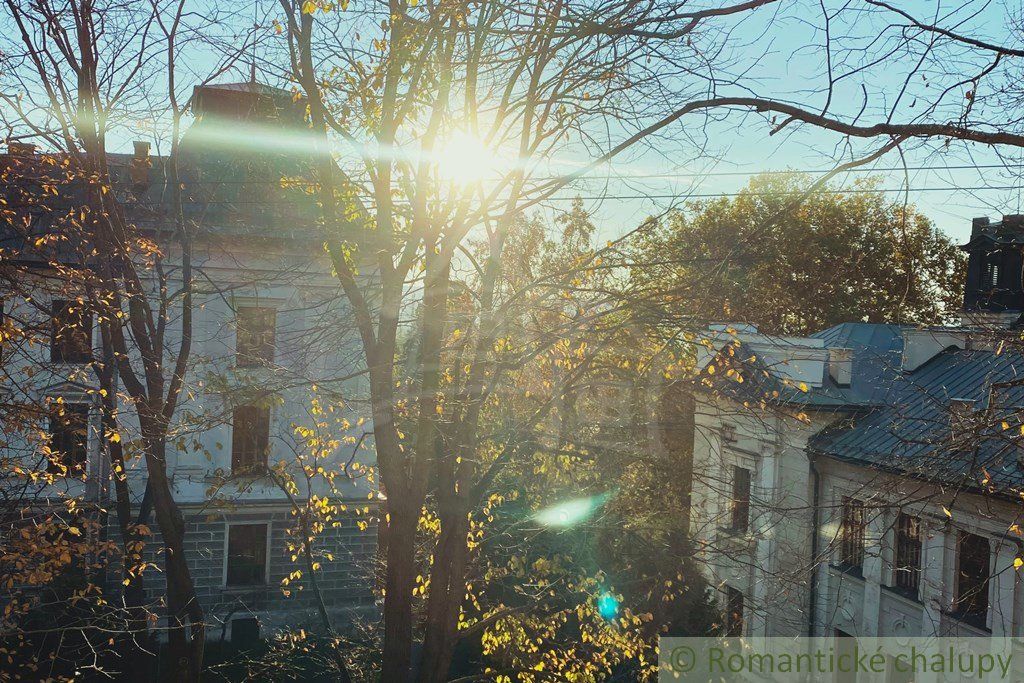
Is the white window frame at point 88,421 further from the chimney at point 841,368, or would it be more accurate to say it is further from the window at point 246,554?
the chimney at point 841,368

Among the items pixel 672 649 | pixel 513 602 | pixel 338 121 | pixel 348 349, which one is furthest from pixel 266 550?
pixel 338 121

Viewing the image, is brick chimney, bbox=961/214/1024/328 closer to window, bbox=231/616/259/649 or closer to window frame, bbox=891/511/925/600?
window frame, bbox=891/511/925/600

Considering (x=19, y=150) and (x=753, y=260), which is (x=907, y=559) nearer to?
(x=753, y=260)

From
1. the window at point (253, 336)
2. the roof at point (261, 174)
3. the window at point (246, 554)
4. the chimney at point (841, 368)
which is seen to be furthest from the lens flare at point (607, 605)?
the window at point (246, 554)

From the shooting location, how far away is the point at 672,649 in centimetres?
1247

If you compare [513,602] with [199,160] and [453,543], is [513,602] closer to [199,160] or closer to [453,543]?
[453,543]

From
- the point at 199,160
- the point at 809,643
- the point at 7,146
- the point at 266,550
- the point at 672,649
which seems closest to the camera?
the point at 7,146

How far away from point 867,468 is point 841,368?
27.0 ft

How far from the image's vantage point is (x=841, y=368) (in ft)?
58.3

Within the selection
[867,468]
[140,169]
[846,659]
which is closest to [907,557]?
[846,659]

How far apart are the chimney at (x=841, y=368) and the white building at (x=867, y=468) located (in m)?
0.03

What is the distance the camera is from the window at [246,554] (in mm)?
19938

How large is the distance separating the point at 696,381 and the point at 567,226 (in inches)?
81.8

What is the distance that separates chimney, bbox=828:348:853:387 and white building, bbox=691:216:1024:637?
0.03m
